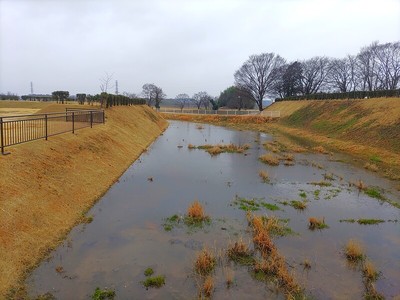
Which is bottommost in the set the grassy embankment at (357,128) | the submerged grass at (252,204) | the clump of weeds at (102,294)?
the clump of weeds at (102,294)

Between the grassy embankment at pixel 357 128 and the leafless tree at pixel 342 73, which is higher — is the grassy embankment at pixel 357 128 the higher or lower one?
the lower one

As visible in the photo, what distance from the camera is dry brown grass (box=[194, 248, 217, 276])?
23.2 ft

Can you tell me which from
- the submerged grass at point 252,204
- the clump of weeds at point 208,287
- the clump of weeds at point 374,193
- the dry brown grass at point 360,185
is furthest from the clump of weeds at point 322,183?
the clump of weeds at point 208,287

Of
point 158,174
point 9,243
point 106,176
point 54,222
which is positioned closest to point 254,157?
point 158,174

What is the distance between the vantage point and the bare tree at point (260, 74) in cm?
7162

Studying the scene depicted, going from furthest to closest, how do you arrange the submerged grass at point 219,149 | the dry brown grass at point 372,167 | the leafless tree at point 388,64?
→ the leafless tree at point 388,64 → the submerged grass at point 219,149 → the dry brown grass at point 372,167

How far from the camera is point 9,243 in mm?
6852

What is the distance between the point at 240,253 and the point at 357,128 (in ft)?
82.9

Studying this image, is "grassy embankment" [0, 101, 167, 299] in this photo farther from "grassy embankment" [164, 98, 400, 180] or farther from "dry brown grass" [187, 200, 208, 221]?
"grassy embankment" [164, 98, 400, 180]

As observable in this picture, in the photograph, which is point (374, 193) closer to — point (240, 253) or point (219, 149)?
point (240, 253)

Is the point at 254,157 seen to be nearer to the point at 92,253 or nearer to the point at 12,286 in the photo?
the point at 92,253

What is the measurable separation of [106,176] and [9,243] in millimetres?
7385

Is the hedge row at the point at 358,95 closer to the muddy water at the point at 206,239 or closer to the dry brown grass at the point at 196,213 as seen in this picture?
the muddy water at the point at 206,239

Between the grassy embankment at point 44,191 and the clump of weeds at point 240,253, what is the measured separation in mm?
4474
